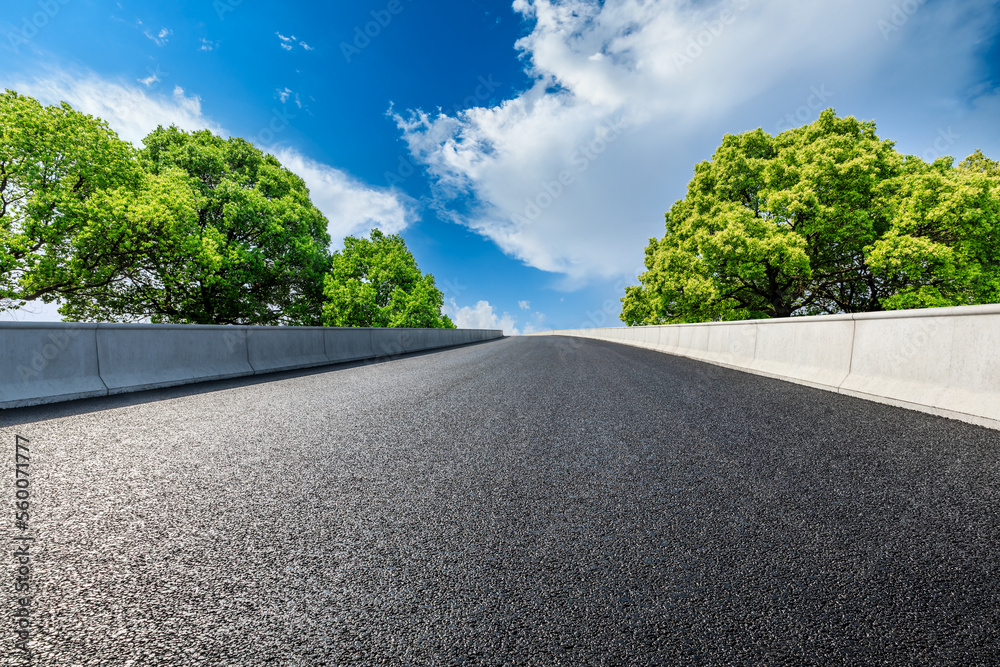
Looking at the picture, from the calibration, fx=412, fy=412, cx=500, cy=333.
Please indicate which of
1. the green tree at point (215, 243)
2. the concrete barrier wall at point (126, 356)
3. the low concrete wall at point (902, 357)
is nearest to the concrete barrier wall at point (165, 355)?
the concrete barrier wall at point (126, 356)

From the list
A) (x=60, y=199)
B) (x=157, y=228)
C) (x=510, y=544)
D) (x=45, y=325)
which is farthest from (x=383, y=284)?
(x=510, y=544)

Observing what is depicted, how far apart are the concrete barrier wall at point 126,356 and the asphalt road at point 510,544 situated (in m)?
1.70

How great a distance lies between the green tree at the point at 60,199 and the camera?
1656 cm

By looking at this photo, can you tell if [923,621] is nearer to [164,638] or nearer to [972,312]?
[164,638]

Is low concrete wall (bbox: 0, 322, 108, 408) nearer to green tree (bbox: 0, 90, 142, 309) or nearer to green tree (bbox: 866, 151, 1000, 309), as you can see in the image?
green tree (bbox: 0, 90, 142, 309)

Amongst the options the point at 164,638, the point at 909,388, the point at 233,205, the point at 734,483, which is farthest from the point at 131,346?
the point at 233,205

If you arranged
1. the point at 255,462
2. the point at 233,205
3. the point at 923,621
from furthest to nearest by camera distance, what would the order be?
1. the point at 233,205
2. the point at 255,462
3. the point at 923,621

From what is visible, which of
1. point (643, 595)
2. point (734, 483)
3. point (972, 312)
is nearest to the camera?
point (643, 595)

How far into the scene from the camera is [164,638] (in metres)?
1.47

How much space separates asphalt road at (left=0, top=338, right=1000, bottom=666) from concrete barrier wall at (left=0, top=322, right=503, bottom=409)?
1.70 meters

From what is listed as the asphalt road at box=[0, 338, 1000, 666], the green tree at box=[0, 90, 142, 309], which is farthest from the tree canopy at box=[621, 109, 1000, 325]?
the green tree at box=[0, 90, 142, 309]

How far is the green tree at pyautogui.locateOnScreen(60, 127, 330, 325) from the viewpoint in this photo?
66.3 ft

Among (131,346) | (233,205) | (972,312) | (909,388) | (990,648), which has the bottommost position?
(990,648)

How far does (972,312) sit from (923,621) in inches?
206
